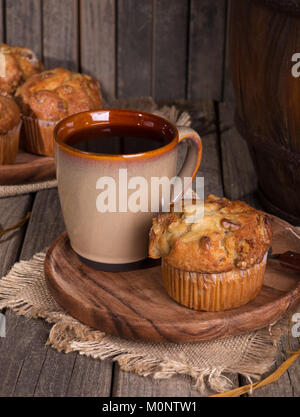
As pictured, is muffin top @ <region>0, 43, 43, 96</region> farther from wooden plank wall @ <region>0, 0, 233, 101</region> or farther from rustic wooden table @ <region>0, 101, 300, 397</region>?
rustic wooden table @ <region>0, 101, 300, 397</region>

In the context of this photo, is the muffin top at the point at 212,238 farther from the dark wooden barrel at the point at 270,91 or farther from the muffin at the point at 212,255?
the dark wooden barrel at the point at 270,91

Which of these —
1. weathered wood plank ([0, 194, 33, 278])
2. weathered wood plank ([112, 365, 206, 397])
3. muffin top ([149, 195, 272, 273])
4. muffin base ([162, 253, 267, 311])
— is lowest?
weathered wood plank ([112, 365, 206, 397])

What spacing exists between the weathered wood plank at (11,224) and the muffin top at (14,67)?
356 mm

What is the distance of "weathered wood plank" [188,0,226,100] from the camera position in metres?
1.80

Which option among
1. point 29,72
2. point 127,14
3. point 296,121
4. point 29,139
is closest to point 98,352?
point 296,121

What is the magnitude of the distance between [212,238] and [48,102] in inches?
27.3

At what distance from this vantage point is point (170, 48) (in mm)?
1847

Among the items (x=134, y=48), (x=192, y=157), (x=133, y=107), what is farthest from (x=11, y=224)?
(x=134, y=48)

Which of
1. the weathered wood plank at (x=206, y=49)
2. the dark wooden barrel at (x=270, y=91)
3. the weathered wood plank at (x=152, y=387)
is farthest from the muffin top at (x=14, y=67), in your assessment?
the weathered wood plank at (x=152, y=387)

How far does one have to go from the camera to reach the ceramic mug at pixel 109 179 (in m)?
0.92

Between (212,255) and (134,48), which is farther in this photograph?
(134,48)

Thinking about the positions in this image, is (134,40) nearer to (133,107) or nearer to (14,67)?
(133,107)

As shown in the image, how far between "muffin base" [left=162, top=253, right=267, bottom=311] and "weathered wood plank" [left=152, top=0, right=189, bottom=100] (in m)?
1.07

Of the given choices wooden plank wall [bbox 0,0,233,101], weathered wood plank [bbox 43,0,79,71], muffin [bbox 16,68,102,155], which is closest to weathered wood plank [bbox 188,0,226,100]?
wooden plank wall [bbox 0,0,233,101]
